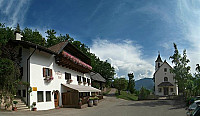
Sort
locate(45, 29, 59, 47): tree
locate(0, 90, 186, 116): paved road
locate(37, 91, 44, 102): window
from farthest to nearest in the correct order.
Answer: locate(45, 29, 59, 47): tree, locate(37, 91, 44, 102): window, locate(0, 90, 186, 116): paved road

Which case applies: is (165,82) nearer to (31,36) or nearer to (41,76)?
(31,36)

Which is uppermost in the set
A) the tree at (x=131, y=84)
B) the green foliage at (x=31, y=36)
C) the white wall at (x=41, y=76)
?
the green foliage at (x=31, y=36)

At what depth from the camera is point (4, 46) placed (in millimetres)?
18266

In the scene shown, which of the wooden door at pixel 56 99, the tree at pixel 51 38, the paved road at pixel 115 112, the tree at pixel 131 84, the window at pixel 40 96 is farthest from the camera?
the tree at pixel 131 84

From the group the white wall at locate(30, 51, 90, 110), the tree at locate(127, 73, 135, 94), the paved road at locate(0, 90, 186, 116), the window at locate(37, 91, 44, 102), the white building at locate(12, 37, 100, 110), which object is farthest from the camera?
the tree at locate(127, 73, 135, 94)

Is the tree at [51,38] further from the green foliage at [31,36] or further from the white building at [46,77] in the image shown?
the white building at [46,77]

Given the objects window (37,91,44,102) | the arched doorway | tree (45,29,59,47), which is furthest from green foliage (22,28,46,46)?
window (37,91,44,102)

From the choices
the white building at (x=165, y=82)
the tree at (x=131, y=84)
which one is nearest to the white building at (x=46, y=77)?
the white building at (x=165, y=82)

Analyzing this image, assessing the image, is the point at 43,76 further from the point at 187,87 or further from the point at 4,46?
the point at 187,87

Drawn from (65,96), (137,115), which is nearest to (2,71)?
(65,96)

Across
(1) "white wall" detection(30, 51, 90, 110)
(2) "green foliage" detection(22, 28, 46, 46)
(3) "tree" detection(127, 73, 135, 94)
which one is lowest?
(3) "tree" detection(127, 73, 135, 94)

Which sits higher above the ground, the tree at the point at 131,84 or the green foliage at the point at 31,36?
the green foliage at the point at 31,36

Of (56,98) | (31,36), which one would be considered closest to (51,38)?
Result: (31,36)

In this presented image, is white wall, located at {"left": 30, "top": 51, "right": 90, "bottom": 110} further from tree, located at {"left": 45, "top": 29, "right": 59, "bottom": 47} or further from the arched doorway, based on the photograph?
tree, located at {"left": 45, "top": 29, "right": 59, "bottom": 47}
